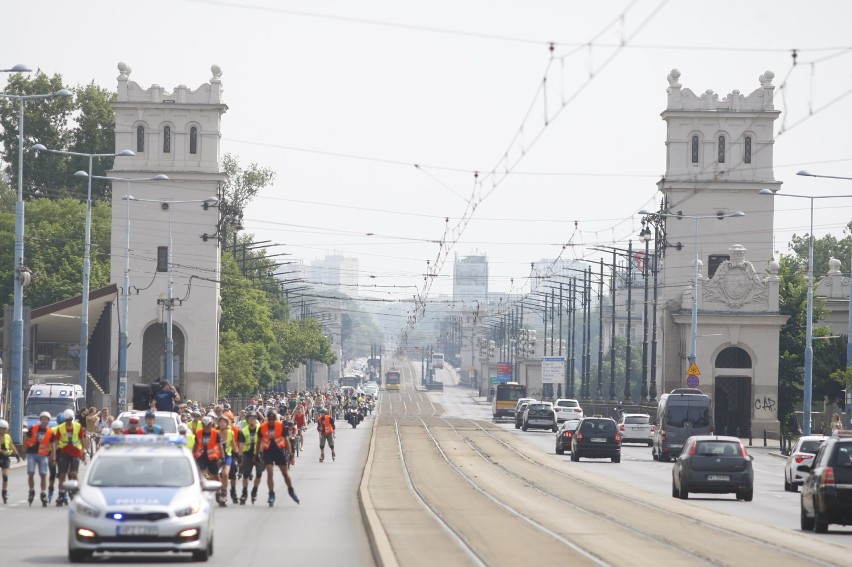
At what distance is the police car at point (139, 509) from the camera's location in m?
18.5

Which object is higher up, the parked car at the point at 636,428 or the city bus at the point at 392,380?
the parked car at the point at 636,428

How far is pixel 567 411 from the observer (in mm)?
86500

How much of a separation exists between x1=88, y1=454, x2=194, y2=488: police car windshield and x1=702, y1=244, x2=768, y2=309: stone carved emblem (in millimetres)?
65188

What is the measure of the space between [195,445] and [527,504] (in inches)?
251

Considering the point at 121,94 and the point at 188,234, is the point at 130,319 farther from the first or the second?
the point at 121,94

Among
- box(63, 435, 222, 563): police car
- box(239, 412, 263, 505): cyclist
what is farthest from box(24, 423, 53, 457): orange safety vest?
box(63, 435, 222, 563): police car

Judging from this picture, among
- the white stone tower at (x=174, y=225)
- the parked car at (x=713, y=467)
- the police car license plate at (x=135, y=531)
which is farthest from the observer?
the white stone tower at (x=174, y=225)

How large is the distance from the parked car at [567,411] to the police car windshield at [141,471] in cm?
6439

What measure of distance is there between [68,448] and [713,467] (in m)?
13.8

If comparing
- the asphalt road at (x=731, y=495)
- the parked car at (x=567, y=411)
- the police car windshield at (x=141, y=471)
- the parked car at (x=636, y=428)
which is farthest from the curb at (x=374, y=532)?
the parked car at (x=567, y=411)

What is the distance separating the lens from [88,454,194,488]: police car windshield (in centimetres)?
1962

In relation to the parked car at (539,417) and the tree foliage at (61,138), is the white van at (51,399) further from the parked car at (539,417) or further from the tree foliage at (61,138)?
the tree foliage at (61,138)

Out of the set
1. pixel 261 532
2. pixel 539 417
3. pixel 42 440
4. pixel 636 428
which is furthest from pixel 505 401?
pixel 261 532

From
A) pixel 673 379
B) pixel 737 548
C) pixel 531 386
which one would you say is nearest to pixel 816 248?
pixel 531 386
